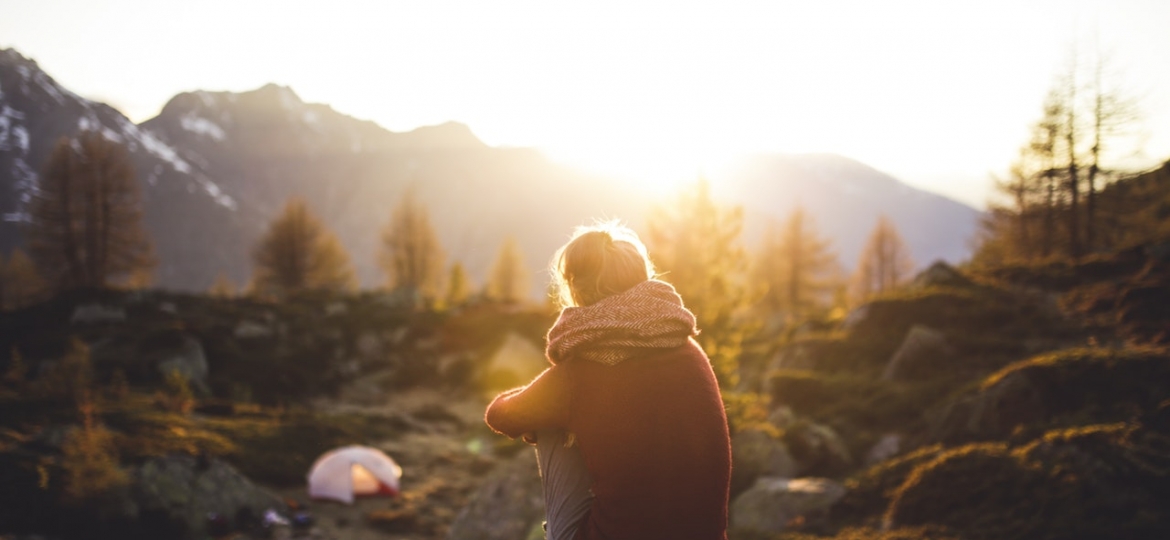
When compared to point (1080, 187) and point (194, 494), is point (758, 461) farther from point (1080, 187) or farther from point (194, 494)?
point (1080, 187)

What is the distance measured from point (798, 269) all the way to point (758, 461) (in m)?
37.3

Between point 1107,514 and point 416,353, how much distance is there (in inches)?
1170

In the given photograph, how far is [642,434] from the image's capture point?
2438 mm

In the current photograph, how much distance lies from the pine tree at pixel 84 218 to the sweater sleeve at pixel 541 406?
49.8 metres

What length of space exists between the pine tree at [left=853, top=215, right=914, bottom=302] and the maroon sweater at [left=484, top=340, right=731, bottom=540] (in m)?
55.6

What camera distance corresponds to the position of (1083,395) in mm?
8398

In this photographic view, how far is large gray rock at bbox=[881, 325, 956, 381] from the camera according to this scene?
Answer: 13.4 meters

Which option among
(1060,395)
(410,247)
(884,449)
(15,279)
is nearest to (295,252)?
(410,247)

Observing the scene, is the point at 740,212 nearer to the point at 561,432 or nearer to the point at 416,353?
the point at 561,432

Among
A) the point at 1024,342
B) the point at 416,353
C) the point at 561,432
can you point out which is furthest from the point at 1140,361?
the point at 416,353

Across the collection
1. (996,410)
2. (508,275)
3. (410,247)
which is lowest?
(996,410)

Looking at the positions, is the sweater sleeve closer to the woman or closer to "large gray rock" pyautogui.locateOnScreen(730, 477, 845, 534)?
the woman

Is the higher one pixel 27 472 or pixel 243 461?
pixel 27 472

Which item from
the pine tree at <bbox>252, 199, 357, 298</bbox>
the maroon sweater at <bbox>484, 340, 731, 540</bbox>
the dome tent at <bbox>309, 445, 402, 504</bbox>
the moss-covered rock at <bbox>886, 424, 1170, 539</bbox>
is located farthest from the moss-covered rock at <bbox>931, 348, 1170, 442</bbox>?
the pine tree at <bbox>252, 199, 357, 298</bbox>
